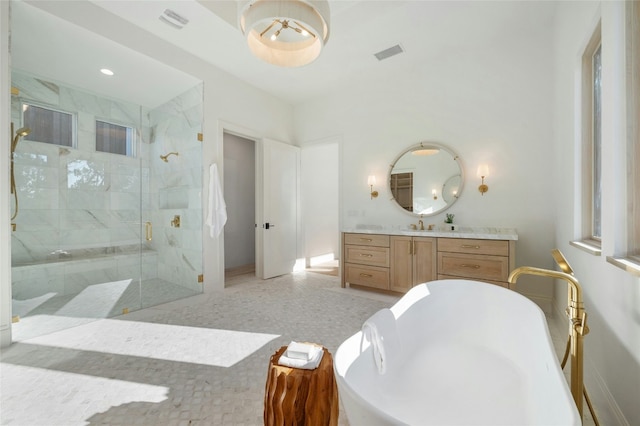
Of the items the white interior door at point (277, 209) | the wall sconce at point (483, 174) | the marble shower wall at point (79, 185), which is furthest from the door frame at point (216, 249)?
the wall sconce at point (483, 174)

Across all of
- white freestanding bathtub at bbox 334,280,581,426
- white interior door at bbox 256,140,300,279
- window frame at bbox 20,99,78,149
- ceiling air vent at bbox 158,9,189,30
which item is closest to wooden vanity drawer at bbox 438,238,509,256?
white freestanding bathtub at bbox 334,280,581,426

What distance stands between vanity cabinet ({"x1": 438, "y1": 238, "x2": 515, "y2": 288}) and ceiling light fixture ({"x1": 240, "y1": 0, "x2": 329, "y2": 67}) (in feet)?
7.71

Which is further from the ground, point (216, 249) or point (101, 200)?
point (101, 200)

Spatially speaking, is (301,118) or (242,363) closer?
(242,363)

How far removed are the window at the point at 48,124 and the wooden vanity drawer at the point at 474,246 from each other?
4.58 m

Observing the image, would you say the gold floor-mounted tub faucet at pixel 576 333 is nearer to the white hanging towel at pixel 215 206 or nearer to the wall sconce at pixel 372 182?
the wall sconce at pixel 372 182

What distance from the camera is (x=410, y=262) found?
3.18m

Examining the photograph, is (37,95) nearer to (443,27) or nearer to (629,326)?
(443,27)

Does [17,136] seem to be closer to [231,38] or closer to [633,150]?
[231,38]

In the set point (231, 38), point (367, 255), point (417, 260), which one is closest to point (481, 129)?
point (417, 260)

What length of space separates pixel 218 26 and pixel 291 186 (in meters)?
2.44

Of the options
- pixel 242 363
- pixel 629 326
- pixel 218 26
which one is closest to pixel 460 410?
pixel 629 326

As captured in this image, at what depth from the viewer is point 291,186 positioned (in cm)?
464

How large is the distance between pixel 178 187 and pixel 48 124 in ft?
4.91
